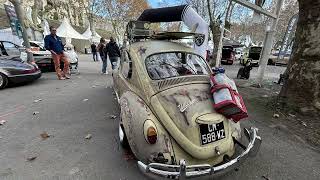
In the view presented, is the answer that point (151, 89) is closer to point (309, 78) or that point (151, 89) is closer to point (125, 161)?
point (125, 161)

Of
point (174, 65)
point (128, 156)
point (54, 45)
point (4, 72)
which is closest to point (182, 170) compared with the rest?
point (128, 156)

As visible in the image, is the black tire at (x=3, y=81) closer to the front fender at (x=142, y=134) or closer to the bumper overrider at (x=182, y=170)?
the front fender at (x=142, y=134)

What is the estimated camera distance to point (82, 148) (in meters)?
4.01

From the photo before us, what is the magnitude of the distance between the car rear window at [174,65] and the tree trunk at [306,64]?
2.50 m

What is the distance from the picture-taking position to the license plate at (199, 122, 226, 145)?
2926mm

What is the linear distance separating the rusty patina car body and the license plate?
3cm

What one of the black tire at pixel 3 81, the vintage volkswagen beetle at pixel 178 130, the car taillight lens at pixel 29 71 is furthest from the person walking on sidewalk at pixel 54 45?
the vintage volkswagen beetle at pixel 178 130

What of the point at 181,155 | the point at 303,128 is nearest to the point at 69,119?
the point at 181,155

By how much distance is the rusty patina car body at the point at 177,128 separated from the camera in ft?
9.12

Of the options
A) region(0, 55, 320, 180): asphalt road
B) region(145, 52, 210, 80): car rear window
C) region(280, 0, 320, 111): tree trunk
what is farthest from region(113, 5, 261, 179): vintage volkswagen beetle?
region(280, 0, 320, 111): tree trunk

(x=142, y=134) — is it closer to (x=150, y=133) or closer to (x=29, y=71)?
(x=150, y=133)

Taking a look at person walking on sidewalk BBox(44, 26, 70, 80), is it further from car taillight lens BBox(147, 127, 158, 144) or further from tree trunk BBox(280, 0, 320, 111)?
tree trunk BBox(280, 0, 320, 111)

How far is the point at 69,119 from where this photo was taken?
17.5 feet

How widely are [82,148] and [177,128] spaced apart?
1974 mm
